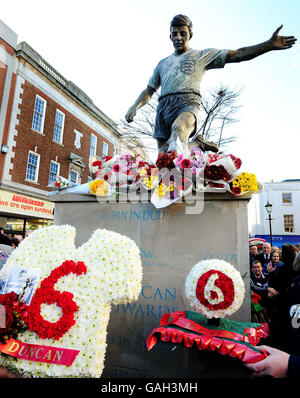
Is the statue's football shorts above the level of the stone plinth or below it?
above

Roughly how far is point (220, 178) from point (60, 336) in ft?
7.13

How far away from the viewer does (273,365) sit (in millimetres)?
1492

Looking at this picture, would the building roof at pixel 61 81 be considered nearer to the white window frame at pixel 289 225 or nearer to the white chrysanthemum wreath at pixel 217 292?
the white chrysanthemum wreath at pixel 217 292

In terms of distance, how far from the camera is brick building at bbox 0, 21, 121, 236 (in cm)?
1395

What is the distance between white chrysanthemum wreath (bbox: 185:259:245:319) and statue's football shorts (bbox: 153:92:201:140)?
8.58 ft

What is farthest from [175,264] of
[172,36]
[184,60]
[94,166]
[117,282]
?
[172,36]

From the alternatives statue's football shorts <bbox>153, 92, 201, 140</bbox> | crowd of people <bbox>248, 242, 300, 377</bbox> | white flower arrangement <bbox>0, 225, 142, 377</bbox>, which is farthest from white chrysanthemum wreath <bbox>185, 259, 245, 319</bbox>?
statue's football shorts <bbox>153, 92, 201, 140</bbox>

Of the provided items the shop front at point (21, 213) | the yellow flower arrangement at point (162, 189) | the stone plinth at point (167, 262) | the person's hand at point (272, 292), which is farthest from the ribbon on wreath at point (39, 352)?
the shop front at point (21, 213)

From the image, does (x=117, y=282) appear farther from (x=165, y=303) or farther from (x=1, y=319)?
(x=165, y=303)

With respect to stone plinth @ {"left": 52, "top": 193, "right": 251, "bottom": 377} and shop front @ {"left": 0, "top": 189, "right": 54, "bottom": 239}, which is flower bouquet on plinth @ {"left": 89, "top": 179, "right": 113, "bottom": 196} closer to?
stone plinth @ {"left": 52, "top": 193, "right": 251, "bottom": 377}

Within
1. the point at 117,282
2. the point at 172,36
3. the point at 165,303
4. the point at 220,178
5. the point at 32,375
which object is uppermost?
the point at 172,36

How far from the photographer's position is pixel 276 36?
10.9ft

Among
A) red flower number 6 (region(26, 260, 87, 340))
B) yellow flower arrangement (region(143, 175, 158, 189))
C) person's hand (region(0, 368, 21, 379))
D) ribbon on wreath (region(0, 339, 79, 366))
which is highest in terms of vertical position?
yellow flower arrangement (region(143, 175, 158, 189))

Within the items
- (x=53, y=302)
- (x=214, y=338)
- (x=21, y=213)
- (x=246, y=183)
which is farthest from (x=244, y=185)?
(x=21, y=213)
